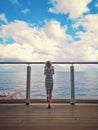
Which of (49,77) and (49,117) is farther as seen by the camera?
(49,77)

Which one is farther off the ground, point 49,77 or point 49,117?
point 49,77

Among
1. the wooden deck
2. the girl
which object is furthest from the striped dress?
the wooden deck

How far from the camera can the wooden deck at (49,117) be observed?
3.99 meters

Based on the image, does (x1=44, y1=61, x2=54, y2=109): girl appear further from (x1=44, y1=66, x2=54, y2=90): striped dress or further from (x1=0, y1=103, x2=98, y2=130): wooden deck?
(x1=0, y1=103, x2=98, y2=130): wooden deck

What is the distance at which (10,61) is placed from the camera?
21.2 feet

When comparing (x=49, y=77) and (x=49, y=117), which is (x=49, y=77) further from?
(x=49, y=117)

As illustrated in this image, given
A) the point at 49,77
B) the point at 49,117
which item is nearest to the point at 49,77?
the point at 49,77

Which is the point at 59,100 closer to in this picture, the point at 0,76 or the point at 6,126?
the point at 0,76

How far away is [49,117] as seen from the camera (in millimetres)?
4633

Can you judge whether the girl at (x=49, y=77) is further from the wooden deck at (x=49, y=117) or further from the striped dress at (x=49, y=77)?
the wooden deck at (x=49, y=117)

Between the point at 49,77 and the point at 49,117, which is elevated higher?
the point at 49,77

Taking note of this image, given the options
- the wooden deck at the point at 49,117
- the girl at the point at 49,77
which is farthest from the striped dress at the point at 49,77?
the wooden deck at the point at 49,117

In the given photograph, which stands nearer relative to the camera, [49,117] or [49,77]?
[49,117]

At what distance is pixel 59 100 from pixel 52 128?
2411 mm
